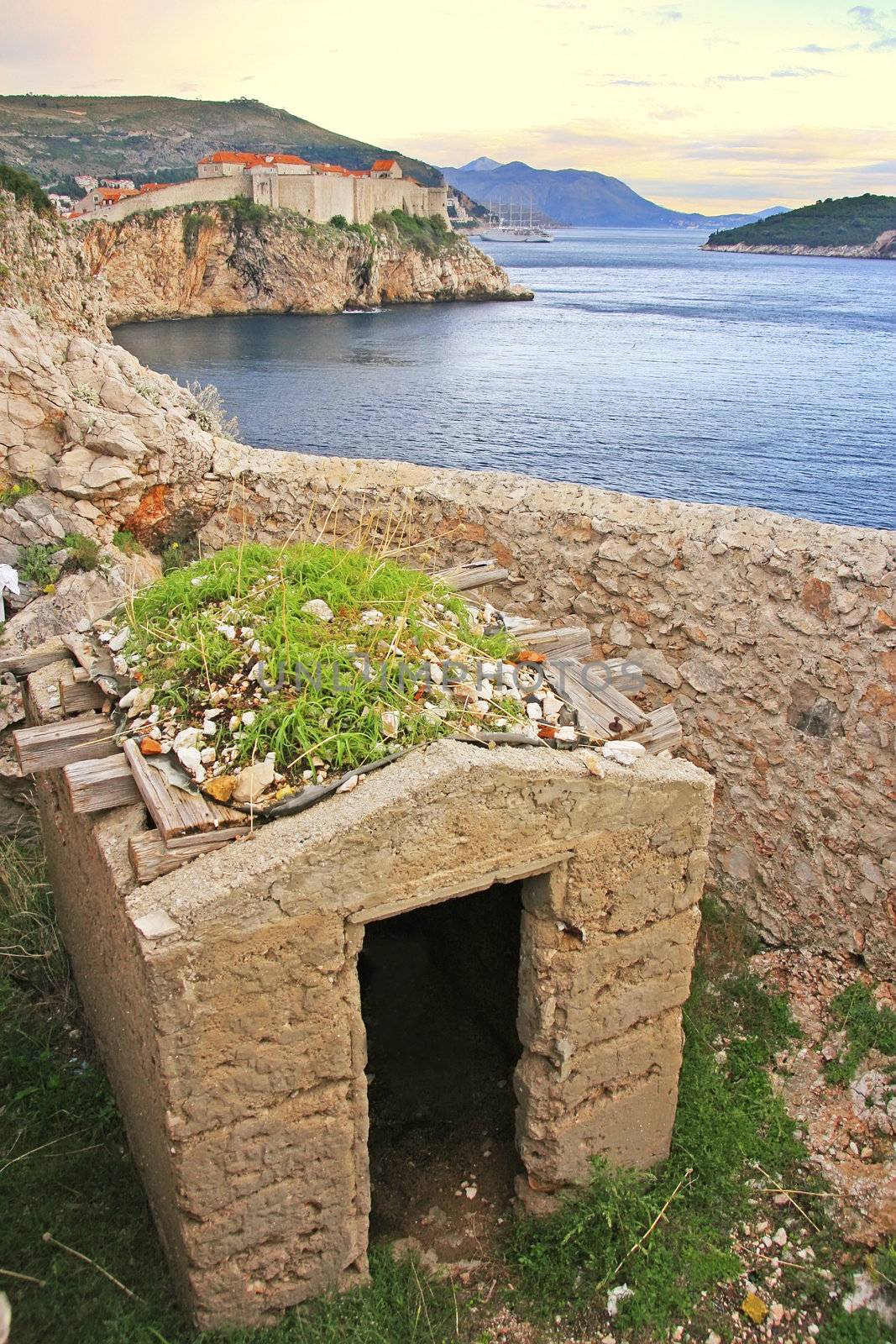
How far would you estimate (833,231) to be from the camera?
338 feet

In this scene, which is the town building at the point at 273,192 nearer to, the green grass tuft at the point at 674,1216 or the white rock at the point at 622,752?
the white rock at the point at 622,752

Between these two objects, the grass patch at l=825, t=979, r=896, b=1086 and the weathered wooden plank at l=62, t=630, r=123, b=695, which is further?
the grass patch at l=825, t=979, r=896, b=1086

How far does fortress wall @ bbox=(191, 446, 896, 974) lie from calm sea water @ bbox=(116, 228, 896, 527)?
10589mm

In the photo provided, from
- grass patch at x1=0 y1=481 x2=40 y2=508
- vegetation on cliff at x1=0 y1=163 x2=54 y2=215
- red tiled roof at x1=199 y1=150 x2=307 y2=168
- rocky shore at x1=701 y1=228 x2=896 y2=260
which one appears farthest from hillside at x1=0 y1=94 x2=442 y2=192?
grass patch at x1=0 y1=481 x2=40 y2=508

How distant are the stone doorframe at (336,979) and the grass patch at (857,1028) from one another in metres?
1.80

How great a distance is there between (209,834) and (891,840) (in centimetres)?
493

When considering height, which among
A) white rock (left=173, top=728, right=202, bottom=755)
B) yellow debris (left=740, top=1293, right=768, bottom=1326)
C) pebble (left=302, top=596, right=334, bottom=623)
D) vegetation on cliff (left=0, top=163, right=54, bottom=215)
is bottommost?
yellow debris (left=740, top=1293, right=768, bottom=1326)

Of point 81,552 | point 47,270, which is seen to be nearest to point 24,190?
point 47,270

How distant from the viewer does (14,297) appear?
17.2m

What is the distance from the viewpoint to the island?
95.8m

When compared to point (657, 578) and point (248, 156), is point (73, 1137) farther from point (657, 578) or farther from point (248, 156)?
point (248, 156)

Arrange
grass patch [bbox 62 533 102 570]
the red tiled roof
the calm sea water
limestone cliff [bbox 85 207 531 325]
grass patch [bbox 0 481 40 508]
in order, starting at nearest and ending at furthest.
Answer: grass patch [bbox 62 533 102 570]
grass patch [bbox 0 481 40 508]
the calm sea water
limestone cliff [bbox 85 207 531 325]
the red tiled roof

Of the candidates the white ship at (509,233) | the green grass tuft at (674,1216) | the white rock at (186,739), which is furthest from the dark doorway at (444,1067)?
the white ship at (509,233)

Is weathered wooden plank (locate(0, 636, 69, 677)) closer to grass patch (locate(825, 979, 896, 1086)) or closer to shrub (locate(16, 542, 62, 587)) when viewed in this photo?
shrub (locate(16, 542, 62, 587))
